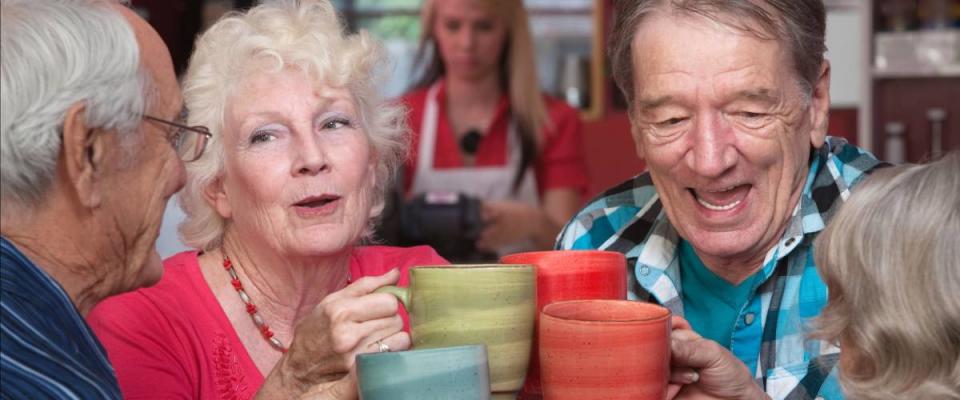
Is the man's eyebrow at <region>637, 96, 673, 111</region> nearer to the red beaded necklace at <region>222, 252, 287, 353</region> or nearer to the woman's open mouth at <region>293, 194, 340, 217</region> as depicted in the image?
the woman's open mouth at <region>293, 194, 340, 217</region>

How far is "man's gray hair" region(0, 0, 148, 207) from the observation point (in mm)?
1053

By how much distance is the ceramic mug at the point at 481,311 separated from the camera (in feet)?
3.84

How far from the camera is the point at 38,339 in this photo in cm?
107

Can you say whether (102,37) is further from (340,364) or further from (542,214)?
(542,214)

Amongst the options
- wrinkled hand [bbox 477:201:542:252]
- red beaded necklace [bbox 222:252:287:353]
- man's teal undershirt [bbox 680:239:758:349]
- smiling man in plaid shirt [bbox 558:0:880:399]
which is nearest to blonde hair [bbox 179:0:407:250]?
red beaded necklace [bbox 222:252:287:353]

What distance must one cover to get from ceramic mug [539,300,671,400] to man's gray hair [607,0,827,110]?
52 cm

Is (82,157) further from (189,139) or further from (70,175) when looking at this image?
(189,139)

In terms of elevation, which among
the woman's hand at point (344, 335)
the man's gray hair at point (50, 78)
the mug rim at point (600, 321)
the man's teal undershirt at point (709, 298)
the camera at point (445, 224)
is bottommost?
the camera at point (445, 224)

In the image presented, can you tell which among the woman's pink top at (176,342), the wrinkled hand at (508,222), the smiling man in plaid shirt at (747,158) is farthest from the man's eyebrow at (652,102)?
the wrinkled hand at (508,222)

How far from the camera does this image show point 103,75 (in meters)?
1.10

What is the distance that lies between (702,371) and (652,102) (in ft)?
1.41

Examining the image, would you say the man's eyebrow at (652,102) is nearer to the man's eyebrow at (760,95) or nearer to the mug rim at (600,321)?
the man's eyebrow at (760,95)

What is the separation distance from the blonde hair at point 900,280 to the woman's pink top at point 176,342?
719mm

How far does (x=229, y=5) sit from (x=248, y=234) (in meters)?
2.90
